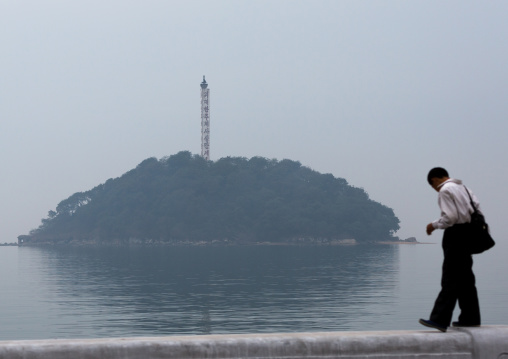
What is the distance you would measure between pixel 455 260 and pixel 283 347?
1.98m

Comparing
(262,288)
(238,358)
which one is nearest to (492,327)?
(238,358)

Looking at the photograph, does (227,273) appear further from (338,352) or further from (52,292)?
(338,352)

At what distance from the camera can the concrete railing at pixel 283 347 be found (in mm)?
5246

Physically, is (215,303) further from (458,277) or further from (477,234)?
(477,234)

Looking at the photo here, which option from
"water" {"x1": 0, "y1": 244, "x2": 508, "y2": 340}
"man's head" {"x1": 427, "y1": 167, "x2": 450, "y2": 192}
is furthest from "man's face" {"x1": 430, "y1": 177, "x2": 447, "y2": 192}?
"water" {"x1": 0, "y1": 244, "x2": 508, "y2": 340}

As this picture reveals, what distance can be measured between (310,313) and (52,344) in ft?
153

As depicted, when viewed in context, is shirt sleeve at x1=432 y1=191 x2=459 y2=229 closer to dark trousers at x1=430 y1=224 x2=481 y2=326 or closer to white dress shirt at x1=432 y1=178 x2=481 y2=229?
white dress shirt at x1=432 y1=178 x2=481 y2=229

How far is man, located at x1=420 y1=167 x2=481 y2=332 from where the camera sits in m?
6.22

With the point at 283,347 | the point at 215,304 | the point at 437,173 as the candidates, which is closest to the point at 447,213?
the point at 437,173

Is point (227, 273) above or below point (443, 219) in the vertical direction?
below

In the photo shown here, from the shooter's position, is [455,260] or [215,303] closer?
[455,260]

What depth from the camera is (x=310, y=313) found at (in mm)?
50750

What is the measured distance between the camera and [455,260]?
20.9 feet

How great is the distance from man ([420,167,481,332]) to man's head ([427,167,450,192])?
196 millimetres
